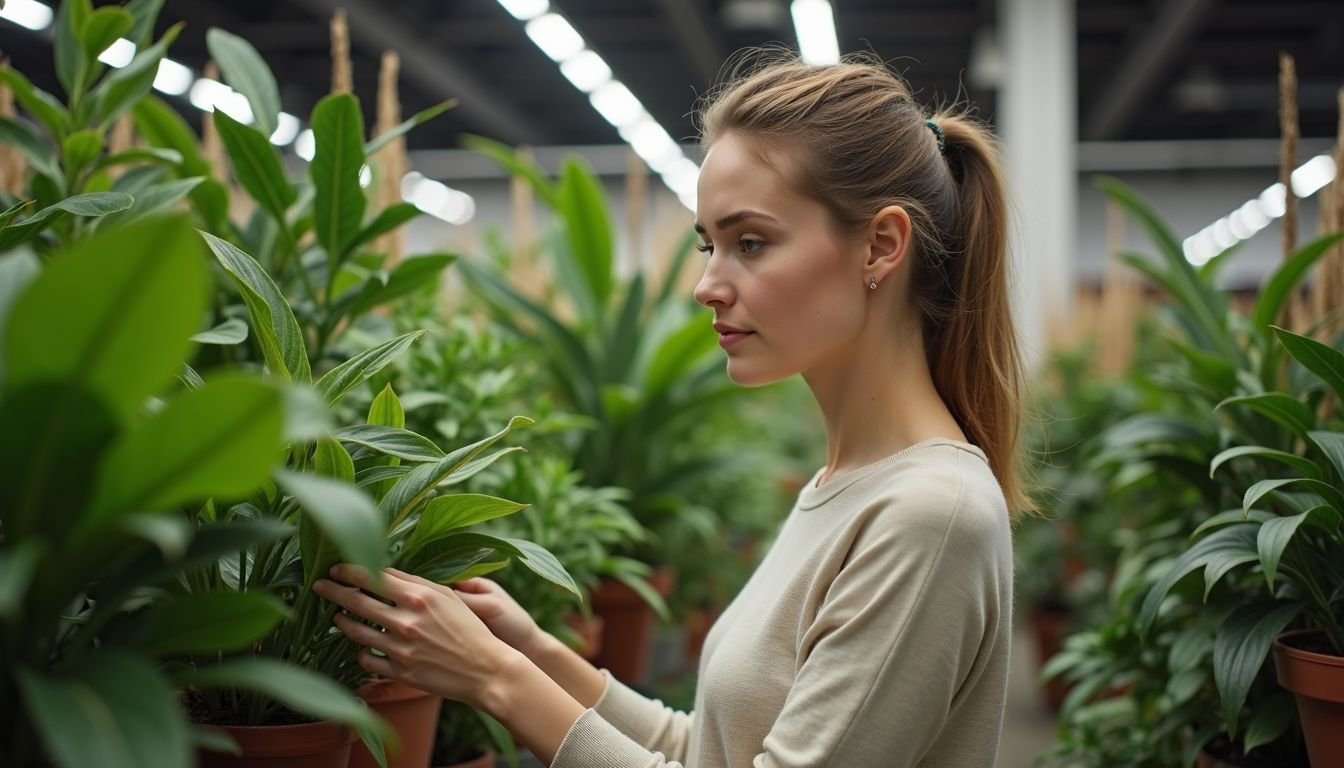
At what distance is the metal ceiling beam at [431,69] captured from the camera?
248 inches

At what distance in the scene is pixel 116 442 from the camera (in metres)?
0.59

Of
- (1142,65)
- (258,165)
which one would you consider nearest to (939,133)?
(258,165)

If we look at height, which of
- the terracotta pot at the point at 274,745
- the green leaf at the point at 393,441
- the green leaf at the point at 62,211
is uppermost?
the green leaf at the point at 62,211

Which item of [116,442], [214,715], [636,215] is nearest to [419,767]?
[214,715]

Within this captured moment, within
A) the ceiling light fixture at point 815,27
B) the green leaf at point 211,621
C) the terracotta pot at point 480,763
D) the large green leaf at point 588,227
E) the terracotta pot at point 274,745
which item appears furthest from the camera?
the ceiling light fixture at point 815,27

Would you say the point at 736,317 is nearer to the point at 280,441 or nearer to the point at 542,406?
the point at 280,441

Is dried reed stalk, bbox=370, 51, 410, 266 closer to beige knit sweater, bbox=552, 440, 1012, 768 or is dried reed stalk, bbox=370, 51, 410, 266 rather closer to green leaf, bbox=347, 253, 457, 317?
green leaf, bbox=347, 253, 457, 317

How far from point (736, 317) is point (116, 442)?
0.68 metres

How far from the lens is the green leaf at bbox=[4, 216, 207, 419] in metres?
0.55

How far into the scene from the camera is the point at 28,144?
57.2 inches

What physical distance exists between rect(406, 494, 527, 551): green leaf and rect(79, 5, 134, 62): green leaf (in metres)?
0.89

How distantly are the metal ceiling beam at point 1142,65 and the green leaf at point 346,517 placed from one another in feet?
22.2

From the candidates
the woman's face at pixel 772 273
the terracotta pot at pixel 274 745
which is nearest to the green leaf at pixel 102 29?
the woman's face at pixel 772 273

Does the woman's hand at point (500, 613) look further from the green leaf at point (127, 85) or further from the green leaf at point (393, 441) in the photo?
the green leaf at point (127, 85)
